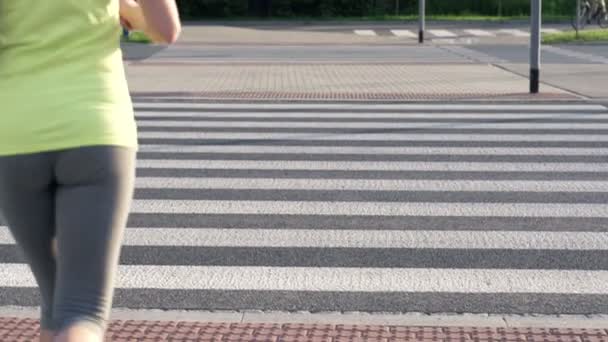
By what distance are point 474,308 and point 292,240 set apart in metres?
1.76

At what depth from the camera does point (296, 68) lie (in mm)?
21734

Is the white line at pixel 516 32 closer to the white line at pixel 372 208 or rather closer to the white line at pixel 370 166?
the white line at pixel 370 166

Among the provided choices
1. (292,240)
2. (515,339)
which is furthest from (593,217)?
(515,339)

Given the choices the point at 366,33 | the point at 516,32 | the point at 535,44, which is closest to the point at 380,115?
the point at 535,44

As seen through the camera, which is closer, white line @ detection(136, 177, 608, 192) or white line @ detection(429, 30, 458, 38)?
white line @ detection(136, 177, 608, 192)

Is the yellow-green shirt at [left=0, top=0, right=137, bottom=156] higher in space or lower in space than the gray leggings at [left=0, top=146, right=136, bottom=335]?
higher

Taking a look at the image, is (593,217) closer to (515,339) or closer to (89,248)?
(515,339)

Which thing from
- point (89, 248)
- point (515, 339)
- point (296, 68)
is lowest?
point (296, 68)

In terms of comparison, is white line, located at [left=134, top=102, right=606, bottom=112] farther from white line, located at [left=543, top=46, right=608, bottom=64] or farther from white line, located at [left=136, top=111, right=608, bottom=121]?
white line, located at [left=543, top=46, right=608, bottom=64]

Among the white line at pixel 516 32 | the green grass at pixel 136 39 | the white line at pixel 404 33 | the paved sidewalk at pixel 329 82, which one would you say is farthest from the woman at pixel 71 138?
the white line at pixel 516 32

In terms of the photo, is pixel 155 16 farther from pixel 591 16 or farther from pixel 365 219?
pixel 591 16

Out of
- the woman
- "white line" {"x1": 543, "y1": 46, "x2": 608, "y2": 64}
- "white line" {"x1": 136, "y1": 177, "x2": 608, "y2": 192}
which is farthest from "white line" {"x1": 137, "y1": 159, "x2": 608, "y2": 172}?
"white line" {"x1": 543, "y1": 46, "x2": 608, "y2": 64}

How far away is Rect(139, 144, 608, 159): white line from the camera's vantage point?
35.2 ft

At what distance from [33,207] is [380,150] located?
825 centimetres
